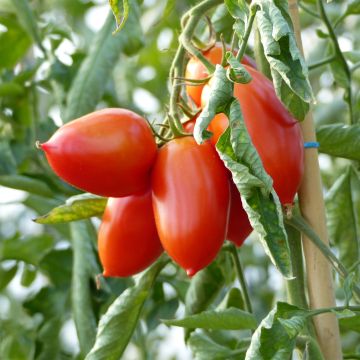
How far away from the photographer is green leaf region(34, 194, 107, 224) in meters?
1.07

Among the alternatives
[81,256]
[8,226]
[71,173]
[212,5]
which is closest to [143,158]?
[71,173]

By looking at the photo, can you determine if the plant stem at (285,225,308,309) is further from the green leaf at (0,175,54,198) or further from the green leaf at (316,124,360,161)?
the green leaf at (0,175,54,198)

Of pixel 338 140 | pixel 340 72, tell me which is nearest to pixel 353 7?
pixel 340 72

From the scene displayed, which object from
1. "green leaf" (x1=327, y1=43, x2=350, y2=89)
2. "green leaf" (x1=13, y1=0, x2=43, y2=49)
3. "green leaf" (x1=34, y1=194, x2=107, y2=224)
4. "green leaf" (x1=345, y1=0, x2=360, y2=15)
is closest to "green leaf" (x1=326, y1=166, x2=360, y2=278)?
"green leaf" (x1=327, y1=43, x2=350, y2=89)

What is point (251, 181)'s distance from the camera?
2.63 ft

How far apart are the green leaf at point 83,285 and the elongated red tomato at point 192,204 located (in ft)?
1.17

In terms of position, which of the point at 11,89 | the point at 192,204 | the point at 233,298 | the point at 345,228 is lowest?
the point at 233,298

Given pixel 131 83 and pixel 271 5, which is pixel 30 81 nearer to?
pixel 131 83

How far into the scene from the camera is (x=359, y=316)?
0.93 m

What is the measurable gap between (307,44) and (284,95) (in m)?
1.78

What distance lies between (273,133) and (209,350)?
1.03ft

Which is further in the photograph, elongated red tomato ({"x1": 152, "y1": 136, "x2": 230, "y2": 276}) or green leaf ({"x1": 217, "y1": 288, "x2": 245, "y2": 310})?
green leaf ({"x1": 217, "y1": 288, "x2": 245, "y2": 310})

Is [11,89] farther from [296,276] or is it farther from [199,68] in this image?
[296,276]

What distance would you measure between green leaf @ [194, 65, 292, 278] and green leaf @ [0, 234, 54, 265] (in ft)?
2.82
